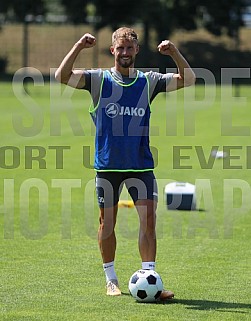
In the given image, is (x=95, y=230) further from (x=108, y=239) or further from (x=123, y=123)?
(x=123, y=123)

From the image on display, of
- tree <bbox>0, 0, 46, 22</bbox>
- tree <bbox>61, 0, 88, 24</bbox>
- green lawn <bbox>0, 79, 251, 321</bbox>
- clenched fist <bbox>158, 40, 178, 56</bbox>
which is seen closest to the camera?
A: green lawn <bbox>0, 79, 251, 321</bbox>

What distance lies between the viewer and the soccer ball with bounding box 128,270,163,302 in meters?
8.36

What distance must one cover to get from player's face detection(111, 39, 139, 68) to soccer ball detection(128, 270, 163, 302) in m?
1.86

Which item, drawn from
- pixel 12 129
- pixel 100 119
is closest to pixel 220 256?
pixel 100 119

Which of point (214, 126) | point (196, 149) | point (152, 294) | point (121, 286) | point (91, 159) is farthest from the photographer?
point (214, 126)

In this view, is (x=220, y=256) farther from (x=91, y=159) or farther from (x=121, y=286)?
(x=91, y=159)

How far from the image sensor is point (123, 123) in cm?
860

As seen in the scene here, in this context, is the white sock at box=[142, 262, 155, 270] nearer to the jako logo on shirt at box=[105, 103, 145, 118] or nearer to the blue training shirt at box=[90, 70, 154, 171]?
the blue training shirt at box=[90, 70, 154, 171]

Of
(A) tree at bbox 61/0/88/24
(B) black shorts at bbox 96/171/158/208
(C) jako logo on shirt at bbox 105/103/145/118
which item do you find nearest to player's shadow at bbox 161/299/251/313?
(B) black shorts at bbox 96/171/158/208

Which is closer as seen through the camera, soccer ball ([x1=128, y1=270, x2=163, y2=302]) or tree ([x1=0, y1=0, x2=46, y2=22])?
soccer ball ([x1=128, y1=270, x2=163, y2=302])

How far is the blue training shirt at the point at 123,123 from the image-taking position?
862cm

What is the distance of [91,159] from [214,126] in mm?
8084

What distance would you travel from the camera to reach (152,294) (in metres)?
8.39

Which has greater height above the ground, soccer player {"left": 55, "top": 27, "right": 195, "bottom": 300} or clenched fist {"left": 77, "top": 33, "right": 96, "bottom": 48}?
clenched fist {"left": 77, "top": 33, "right": 96, "bottom": 48}
